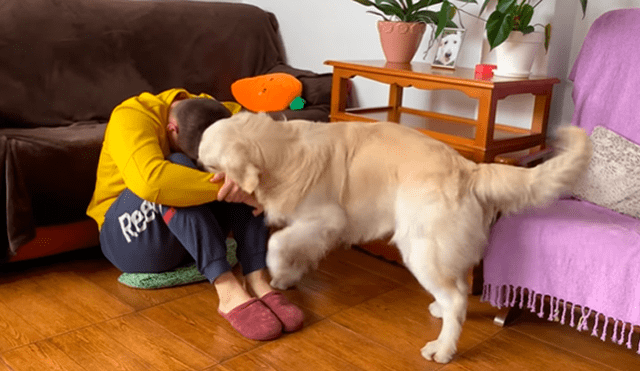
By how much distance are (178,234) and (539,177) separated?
1.10 meters

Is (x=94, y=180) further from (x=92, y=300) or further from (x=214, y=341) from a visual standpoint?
(x=214, y=341)

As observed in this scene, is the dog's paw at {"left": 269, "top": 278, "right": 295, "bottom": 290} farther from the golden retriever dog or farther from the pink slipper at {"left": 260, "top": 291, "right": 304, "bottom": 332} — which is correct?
the golden retriever dog

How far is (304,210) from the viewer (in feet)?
5.80

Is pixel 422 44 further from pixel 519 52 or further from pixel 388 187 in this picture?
pixel 388 187

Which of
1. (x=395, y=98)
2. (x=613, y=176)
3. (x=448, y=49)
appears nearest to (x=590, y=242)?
(x=613, y=176)

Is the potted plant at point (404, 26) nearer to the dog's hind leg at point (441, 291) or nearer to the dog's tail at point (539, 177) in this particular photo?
the dog's tail at point (539, 177)

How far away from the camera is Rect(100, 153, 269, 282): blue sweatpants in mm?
1909

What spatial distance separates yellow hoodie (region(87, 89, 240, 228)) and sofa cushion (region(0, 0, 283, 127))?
2.24 ft

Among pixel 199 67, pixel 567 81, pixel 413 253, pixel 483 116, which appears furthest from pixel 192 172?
pixel 567 81

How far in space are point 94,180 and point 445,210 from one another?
1.31 metres

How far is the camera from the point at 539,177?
1662 mm

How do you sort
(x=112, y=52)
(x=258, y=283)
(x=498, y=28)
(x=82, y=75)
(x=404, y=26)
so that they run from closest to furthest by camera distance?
(x=258, y=283) < (x=498, y=28) < (x=404, y=26) < (x=82, y=75) < (x=112, y=52)

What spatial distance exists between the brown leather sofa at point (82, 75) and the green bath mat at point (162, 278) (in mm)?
313

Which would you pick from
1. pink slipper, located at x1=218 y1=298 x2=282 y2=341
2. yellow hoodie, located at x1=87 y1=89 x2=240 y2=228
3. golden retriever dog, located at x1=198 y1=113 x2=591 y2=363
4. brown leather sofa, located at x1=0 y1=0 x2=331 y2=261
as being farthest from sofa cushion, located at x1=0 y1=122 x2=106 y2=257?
pink slipper, located at x1=218 y1=298 x2=282 y2=341
